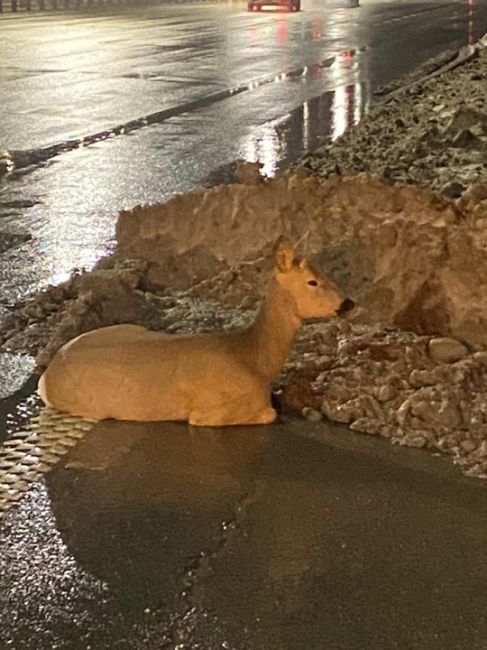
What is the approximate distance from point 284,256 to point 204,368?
59cm

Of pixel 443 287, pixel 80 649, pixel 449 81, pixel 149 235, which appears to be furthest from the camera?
pixel 449 81

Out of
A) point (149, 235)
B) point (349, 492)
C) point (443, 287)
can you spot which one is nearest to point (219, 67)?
point (149, 235)

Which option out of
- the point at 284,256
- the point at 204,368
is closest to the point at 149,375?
the point at 204,368

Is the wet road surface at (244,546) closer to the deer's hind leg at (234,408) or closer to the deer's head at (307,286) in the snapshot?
the deer's hind leg at (234,408)

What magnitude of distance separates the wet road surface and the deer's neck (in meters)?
0.30

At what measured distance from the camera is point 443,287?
5.99m

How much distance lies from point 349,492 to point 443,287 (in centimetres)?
174

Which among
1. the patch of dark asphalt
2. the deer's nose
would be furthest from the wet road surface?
the patch of dark asphalt

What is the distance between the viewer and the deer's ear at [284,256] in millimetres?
5082

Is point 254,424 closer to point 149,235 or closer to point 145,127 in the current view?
point 149,235

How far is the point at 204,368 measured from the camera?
509 centimetres

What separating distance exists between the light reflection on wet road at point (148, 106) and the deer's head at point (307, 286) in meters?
2.42

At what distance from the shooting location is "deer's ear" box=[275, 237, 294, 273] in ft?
16.7

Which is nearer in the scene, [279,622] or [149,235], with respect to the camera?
[279,622]
